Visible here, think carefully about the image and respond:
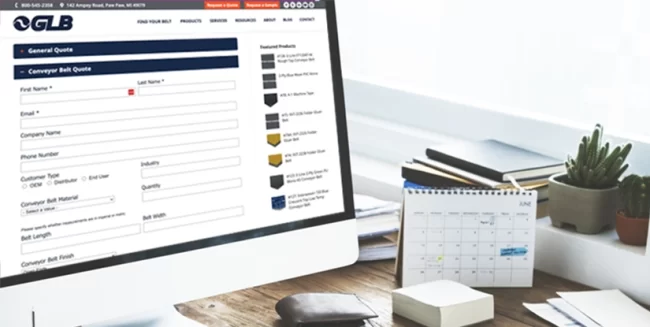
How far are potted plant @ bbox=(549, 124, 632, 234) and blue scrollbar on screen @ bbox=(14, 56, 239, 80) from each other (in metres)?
0.67

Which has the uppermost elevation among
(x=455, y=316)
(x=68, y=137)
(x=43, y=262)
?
(x=68, y=137)

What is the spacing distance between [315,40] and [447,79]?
2.88 ft

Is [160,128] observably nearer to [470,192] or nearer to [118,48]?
[118,48]

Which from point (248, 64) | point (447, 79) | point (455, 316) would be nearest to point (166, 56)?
point (248, 64)

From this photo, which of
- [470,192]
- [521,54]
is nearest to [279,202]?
[470,192]

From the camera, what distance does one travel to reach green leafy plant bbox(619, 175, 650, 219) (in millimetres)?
1498

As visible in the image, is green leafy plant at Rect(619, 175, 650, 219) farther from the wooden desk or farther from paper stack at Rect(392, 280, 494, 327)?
paper stack at Rect(392, 280, 494, 327)

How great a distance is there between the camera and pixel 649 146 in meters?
1.64

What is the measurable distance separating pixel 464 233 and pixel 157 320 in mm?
536

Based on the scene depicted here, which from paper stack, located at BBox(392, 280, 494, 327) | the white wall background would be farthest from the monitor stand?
the white wall background

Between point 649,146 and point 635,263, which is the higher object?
point 649,146

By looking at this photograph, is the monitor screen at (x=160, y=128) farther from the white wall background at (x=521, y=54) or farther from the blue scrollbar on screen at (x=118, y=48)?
the white wall background at (x=521, y=54)

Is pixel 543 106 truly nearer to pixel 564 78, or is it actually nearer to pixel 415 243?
pixel 564 78

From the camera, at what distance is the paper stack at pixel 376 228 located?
1.64 meters
